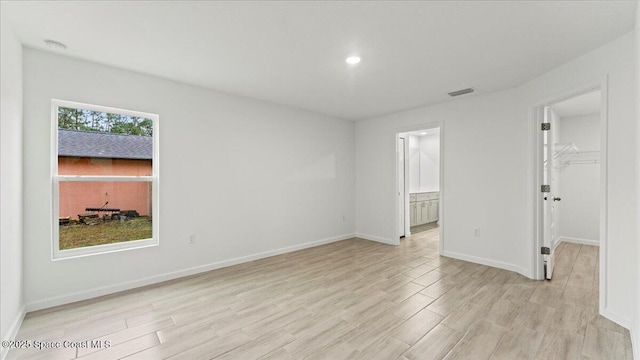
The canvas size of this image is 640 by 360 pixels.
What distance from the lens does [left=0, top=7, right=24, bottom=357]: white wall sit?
Answer: 79.9 inches

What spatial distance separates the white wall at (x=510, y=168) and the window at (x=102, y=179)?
396cm

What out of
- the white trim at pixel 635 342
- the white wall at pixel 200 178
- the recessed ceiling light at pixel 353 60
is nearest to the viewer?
the white trim at pixel 635 342

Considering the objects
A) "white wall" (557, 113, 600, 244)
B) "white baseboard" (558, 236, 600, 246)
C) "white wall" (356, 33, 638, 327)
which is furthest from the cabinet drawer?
"white baseboard" (558, 236, 600, 246)

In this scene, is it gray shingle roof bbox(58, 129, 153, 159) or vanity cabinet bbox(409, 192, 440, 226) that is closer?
gray shingle roof bbox(58, 129, 153, 159)

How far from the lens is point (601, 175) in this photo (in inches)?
99.3

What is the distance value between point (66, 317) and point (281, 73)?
10.6 feet

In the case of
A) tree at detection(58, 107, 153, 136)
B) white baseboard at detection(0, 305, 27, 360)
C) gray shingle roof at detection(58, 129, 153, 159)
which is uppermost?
tree at detection(58, 107, 153, 136)

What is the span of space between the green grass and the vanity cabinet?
5358 mm

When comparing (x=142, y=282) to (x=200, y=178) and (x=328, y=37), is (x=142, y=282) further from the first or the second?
(x=328, y=37)

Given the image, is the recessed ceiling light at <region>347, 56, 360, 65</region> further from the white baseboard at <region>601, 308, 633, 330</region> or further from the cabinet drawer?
the cabinet drawer

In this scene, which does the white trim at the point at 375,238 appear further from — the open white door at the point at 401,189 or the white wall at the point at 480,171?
the white wall at the point at 480,171

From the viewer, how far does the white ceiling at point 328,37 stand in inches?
79.0

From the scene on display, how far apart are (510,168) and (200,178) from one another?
4234mm

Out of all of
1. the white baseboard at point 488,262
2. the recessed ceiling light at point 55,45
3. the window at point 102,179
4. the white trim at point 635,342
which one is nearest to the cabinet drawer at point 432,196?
the white baseboard at point 488,262
